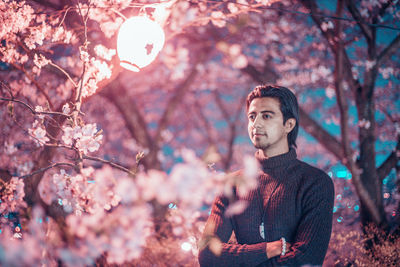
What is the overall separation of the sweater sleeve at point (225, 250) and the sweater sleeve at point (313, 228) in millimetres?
187

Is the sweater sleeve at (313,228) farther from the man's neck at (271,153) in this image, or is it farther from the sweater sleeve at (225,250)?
the man's neck at (271,153)

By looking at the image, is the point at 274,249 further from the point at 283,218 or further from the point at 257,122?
the point at 257,122

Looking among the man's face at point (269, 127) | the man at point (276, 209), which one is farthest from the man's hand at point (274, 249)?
the man's face at point (269, 127)

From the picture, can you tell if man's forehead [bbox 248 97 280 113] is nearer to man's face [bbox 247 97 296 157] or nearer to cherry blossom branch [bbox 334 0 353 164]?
man's face [bbox 247 97 296 157]

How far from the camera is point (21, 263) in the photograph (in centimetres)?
113

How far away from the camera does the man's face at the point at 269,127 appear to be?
95.3 inches

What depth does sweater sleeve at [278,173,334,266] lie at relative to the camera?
2041 mm

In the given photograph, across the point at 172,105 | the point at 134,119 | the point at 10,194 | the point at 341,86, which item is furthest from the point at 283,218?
the point at 172,105

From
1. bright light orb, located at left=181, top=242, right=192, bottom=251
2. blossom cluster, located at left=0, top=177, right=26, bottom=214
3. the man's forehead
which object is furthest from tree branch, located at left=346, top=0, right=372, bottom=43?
blossom cluster, located at left=0, top=177, right=26, bottom=214

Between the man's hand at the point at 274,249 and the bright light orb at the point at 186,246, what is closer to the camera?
the man's hand at the point at 274,249

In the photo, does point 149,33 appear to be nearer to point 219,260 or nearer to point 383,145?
point 219,260

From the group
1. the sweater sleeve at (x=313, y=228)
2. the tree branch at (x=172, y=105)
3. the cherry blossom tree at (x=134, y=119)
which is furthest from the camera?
the tree branch at (x=172, y=105)

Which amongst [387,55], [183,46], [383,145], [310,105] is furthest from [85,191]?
[310,105]

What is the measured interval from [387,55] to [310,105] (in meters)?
8.02
